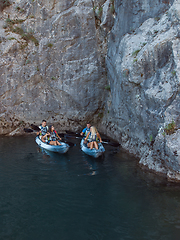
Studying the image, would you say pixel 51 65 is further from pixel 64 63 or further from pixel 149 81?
pixel 149 81

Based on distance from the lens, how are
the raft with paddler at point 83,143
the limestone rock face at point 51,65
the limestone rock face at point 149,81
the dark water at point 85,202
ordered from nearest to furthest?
the dark water at point 85,202
the limestone rock face at point 149,81
the raft with paddler at point 83,143
the limestone rock face at point 51,65

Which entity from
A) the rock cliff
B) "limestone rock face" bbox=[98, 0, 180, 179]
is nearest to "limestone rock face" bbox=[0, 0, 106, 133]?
the rock cliff

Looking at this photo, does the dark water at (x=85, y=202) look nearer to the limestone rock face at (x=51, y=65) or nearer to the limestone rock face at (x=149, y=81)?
the limestone rock face at (x=149, y=81)

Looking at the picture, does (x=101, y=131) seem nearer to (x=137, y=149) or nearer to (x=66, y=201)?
(x=137, y=149)

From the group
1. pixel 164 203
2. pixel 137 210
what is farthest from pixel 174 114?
pixel 137 210

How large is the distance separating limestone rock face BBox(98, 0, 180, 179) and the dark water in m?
1.22

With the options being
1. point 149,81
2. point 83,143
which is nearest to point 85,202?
point 83,143

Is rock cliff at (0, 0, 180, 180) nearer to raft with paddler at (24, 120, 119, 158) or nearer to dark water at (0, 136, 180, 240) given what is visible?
raft with paddler at (24, 120, 119, 158)

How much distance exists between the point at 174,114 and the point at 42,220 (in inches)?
221

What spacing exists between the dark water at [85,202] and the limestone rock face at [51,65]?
766cm

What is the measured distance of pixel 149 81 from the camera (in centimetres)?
884

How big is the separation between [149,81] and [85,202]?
579 cm

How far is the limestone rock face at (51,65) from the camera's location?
16.0 metres

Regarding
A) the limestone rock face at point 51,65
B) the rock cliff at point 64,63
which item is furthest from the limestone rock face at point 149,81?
the limestone rock face at point 51,65
